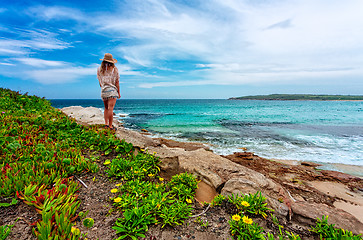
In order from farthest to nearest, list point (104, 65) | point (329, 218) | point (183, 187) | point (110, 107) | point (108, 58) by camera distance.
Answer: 1. point (110, 107)
2. point (104, 65)
3. point (108, 58)
4. point (183, 187)
5. point (329, 218)

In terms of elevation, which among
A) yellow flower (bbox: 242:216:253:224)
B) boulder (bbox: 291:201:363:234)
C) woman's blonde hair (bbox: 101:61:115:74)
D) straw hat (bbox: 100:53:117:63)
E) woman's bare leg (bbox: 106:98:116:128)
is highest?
straw hat (bbox: 100:53:117:63)

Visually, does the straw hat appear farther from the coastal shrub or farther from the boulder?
the boulder

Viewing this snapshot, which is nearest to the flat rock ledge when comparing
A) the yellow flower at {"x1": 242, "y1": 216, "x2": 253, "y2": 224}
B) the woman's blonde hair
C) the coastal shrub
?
the coastal shrub

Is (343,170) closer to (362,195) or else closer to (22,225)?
(362,195)

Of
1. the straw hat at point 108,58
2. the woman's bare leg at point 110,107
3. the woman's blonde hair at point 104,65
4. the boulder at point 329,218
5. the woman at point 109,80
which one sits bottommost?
the boulder at point 329,218

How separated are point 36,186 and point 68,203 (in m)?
0.64

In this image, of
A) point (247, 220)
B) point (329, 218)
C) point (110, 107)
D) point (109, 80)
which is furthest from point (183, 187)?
point (109, 80)

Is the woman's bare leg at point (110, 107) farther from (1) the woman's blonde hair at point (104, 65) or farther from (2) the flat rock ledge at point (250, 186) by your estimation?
(2) the flat rock ledge at point (250, 186)

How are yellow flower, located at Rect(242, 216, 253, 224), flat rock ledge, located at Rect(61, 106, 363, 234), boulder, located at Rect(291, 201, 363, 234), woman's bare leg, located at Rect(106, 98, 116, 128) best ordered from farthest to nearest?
woman's bare leg, located at Rect(106, 98, 116, 128)
flat rock ledge, located at Rect(61, 106, 363, 234)
boulder, located at Rect(291, 201, 363, 234)
yellow flower, located at Rect(242, 216, 253, 224)

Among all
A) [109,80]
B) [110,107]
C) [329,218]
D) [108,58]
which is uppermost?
[108,58]

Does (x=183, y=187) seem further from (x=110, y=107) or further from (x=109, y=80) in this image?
(x=109, y=80)

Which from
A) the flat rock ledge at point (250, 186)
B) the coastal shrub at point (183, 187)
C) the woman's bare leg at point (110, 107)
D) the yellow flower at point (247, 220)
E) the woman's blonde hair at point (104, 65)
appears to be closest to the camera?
the yellow flower at point (247, 220)

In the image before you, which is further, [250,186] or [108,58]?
[108,58]

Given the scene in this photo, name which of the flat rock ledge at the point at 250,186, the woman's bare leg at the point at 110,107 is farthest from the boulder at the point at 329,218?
the woman's bare leg at the point at 110,107
